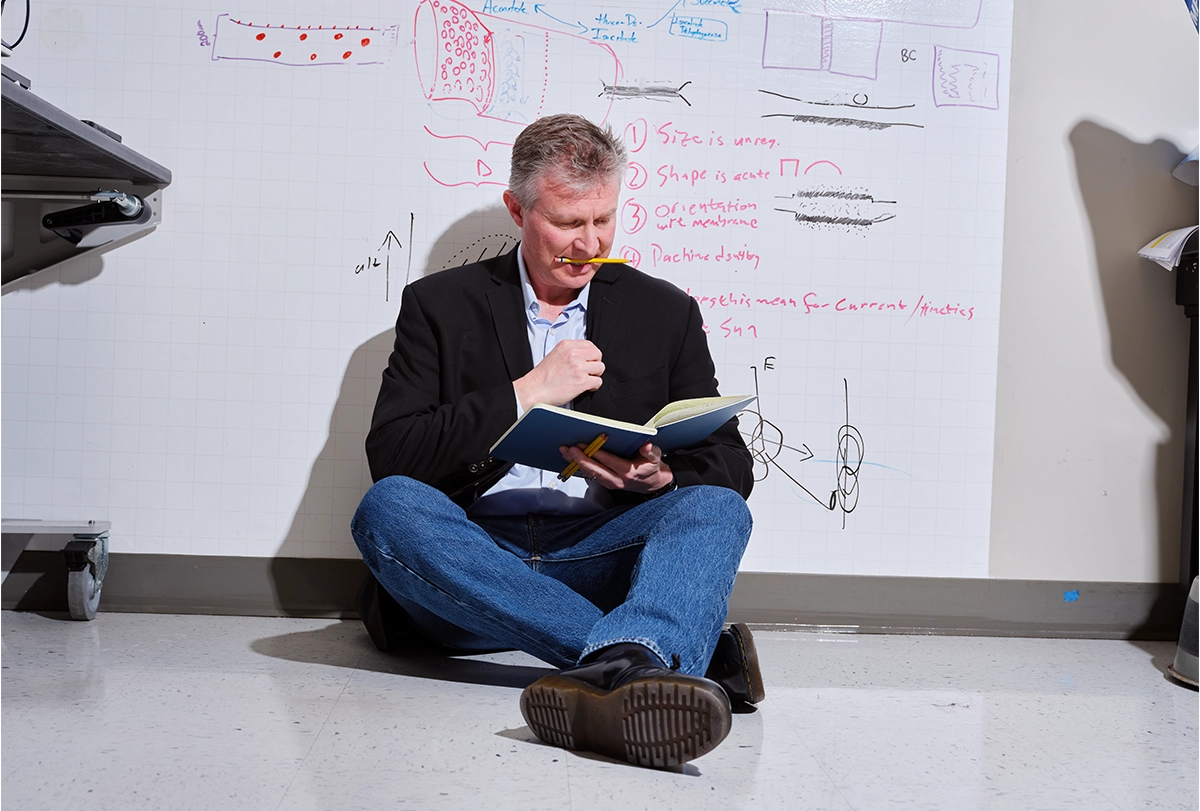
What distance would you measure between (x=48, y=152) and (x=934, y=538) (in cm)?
189

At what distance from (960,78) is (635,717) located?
1589 millimetres

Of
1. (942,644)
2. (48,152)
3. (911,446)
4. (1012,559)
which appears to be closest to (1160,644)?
(1012,559)

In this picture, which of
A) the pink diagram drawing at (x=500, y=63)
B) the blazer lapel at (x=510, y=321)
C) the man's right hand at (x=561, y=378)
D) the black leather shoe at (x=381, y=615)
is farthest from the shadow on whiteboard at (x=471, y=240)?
the black leather shoe at (x=381, y=615)

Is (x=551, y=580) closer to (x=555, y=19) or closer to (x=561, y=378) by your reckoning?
(x=561, y=378)

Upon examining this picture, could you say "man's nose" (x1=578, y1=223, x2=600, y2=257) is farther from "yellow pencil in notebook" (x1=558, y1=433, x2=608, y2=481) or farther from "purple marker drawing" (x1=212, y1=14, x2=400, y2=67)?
"purple marker drawing" (x1=212, y1=14, x2=400, y2=67)

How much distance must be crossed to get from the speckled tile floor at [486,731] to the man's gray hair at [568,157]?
82 cm

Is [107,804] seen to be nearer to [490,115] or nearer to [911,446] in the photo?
[490,115]

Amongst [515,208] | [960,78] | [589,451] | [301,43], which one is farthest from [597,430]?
[960,78]

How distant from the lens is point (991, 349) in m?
2.07

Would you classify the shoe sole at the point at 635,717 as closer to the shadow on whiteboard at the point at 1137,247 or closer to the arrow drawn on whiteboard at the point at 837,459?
the arrow drawn on whiteboard at the point at 837,459

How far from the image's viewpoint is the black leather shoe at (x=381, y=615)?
1657 millimetres

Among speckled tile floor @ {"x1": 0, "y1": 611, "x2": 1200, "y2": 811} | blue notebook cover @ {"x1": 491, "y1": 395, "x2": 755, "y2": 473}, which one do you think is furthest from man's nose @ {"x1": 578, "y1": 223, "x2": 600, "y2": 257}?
speckled tile floor @ {"x1": 0, "y1": 611, "x2": 1200, "y2": 811}

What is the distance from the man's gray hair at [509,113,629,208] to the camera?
5.19 ft

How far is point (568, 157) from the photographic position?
5.19 ft
